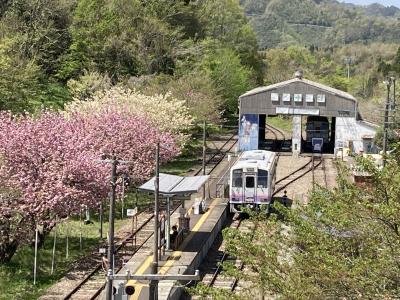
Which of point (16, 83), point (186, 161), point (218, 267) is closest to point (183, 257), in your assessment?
point (218, 267)

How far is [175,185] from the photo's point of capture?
28.1 meters

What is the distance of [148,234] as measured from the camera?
105ft

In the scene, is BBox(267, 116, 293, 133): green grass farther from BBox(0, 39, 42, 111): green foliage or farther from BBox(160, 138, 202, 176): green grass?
BBox(0, 39, 42, 111): green foliage

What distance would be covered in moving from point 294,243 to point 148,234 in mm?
16843

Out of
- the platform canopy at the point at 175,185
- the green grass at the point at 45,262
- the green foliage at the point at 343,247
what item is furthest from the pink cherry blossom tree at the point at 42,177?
the green foliage at the point at 343,247

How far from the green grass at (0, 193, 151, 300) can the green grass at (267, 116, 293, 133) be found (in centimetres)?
4803

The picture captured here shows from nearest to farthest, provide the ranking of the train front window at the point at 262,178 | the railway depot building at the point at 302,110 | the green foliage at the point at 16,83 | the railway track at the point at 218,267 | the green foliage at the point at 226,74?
the railway track at the point at 218,267 < the train front window at the point at 262,178 < the green foliage at the point at 16,83 < the railway depot building at the point at 302,110 < the green foliage at the point at 226,74

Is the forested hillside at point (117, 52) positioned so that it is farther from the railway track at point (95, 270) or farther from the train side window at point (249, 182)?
the railway track at point (95, 270)

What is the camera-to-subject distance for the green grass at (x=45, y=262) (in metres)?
24.2

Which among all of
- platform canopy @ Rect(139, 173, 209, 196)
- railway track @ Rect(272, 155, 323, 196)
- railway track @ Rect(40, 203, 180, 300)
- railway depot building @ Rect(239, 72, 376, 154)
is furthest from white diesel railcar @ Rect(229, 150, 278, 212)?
railway depot building @ Rect(239, 72, 376, 154)

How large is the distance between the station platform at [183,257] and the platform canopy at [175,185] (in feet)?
7.78

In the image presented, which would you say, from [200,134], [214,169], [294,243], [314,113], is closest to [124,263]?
[294,243]

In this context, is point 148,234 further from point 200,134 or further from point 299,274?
point 200,134

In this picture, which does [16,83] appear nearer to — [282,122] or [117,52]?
[117,52]
